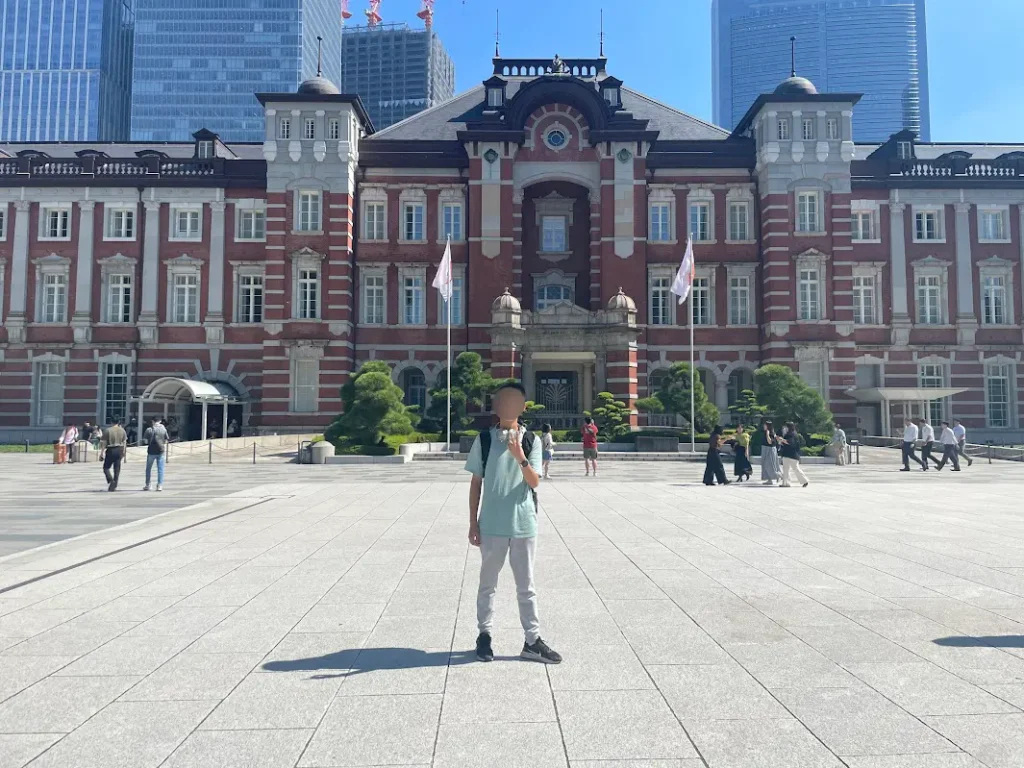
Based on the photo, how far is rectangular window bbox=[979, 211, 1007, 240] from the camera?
39281 millimetres

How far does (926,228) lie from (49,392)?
149 feet

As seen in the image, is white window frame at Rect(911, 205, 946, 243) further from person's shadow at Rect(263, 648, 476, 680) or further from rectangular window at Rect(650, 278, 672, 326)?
person's shadow at Rect(263, 648, 476, 680)

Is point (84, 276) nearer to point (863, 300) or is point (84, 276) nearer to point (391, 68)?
point (863, 300)

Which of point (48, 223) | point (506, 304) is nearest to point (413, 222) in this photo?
point (506, 304)

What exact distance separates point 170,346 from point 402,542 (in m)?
32.8

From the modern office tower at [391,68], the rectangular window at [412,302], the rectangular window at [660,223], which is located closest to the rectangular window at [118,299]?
the rectangular window at [412,302]

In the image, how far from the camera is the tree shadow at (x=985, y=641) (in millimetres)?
5316

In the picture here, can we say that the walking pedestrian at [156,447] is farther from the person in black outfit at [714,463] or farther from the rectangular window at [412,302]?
the rectangular window at [412,302]

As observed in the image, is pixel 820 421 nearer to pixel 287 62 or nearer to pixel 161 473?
pixel 161 473

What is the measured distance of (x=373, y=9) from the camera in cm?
14125

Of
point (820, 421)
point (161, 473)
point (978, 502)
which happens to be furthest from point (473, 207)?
point (978, 502)

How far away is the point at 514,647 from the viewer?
17.7 feet

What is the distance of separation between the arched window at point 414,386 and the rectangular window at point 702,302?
14162 millimetres

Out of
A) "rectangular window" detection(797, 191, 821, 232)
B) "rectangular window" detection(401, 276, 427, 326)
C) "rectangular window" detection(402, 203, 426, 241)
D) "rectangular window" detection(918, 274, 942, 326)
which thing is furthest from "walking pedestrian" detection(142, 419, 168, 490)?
"rectangular window" detection(918, 274, 942, 326)
